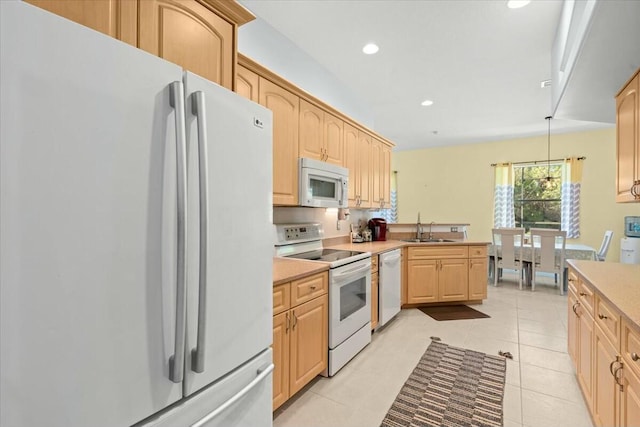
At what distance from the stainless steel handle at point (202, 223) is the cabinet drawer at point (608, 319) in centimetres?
177

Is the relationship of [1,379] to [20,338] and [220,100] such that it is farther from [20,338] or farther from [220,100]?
[220,100]

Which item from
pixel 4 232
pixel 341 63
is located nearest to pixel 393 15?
pixel 341 63

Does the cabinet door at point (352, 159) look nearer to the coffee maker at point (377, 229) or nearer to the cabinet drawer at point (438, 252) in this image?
the coffee maker at point (377, 229)

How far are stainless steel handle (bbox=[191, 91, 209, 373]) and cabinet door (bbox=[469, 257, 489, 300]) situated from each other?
398 centimetres

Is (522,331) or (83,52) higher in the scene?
(83,52)

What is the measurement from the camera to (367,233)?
397 centimetres

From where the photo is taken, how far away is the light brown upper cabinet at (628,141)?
1.90 metres

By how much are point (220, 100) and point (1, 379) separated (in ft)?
2.98

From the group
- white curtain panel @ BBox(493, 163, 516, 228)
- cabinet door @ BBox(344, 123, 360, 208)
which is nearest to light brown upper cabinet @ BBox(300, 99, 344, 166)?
cabinet door @ BBox(344, 123, 360, 208)

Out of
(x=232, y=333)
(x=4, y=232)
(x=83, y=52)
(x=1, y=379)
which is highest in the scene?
(x=83, y=52)

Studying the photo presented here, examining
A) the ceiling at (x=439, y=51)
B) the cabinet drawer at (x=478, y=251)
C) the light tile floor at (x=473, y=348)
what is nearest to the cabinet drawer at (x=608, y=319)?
the light tile floor at (x=473, y=348)

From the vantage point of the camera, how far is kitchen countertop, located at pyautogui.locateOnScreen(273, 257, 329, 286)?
5.89 ft

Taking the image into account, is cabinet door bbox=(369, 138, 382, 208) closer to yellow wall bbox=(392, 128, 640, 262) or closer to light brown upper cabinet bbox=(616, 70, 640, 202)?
light brown upper cabinet bbox=(616, 70, 640, 202)

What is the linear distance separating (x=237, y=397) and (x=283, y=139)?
1.82 metres
